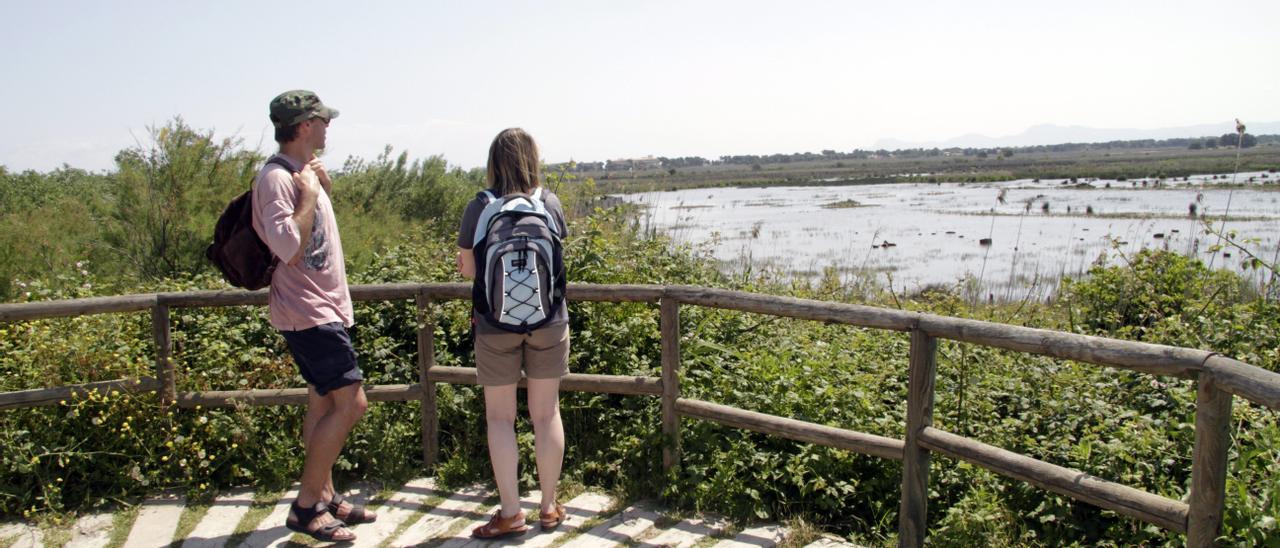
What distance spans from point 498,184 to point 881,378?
2.25 meters

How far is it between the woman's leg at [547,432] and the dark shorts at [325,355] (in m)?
0.70

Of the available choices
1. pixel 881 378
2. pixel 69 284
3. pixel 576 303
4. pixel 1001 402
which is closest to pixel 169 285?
pixel 69 284

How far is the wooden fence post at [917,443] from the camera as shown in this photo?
356 centimetres

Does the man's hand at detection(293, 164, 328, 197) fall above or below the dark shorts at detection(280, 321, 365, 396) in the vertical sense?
above

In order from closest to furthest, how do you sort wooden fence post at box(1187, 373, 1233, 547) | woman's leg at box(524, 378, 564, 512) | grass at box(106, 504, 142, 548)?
wooden fence post at box(1187, 373, 1233, 547) → woman's leg at box(524, 378, 564, 512) → grass at box(106, 504, 142, 548)

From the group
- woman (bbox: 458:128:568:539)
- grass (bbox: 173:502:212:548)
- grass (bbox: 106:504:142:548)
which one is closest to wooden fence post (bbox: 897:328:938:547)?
woman (bbox: 458:128:568:539)

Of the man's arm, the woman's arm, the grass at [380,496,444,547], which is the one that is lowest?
the grass at [380,496,444,547]

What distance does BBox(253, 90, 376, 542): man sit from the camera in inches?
137

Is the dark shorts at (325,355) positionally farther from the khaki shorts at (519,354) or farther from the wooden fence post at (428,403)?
the wooden fence post at (428,403)

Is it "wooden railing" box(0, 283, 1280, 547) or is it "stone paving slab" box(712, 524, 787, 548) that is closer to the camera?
"wooden railing" box(0, 283, 1280, 547)

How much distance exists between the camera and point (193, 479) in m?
4.52

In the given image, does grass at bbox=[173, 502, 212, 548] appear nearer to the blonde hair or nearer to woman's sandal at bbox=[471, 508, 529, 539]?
woman's sandal at bbox=[471, 508, 529, 539]

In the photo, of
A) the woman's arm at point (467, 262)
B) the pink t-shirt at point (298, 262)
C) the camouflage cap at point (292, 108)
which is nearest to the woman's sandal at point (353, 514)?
the pink t-shirt at point (298, 262)

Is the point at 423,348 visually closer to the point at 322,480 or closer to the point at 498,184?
the point at 322,480
